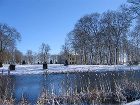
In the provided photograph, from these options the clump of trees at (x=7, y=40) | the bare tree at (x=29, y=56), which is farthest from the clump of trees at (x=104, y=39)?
the bare tree at (x=29, y=56)

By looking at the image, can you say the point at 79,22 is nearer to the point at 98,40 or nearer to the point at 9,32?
the point at 98,40

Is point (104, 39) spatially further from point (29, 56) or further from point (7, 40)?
point (29, 56)

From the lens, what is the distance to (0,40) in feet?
258

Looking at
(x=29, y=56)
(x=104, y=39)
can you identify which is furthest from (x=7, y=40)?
(x=29, y=56)

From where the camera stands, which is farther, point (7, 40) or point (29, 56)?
point (29, 56)

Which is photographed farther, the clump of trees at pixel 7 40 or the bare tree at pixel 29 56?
the bare tree at pixel 29 56

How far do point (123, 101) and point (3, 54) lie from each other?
62.9m

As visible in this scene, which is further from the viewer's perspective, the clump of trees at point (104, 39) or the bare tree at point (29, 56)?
the bare tree at point (29, 56)

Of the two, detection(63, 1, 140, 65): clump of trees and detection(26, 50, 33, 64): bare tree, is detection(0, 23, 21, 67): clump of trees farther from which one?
detection(26, 50, 33, 64): bare tree

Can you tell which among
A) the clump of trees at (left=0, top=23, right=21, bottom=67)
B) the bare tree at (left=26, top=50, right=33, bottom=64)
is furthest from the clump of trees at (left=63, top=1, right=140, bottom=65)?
the bare tree at (left=26, top=50, right=33, bottom=64)

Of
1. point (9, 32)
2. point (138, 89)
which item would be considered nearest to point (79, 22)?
point (9, 32)

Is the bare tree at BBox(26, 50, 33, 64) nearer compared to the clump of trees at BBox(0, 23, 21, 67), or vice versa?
the clump of trees at BBox(0, 23, 21, 67)

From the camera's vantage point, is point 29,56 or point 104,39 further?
point 29,56

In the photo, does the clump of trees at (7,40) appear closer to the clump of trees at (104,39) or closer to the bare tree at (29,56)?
the clump of trees at (104,39)
